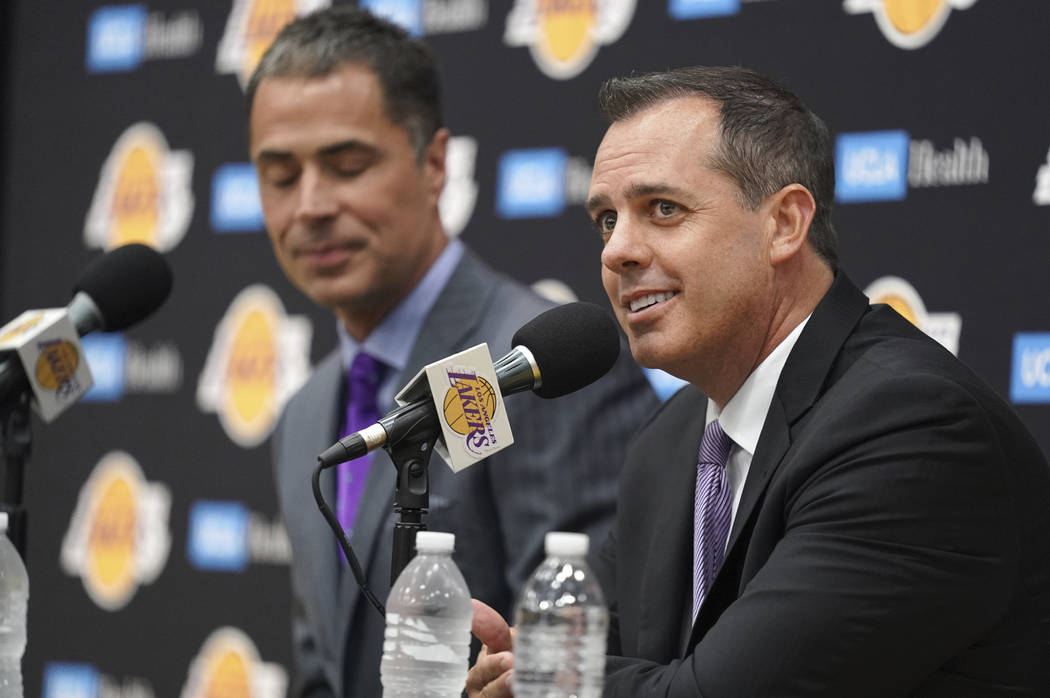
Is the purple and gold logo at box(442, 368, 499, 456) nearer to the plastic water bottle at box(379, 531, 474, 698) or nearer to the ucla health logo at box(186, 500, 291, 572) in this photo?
the plastic water bottle at box(379, 531, 474, 698)

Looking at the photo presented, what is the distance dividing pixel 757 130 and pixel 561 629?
972mm

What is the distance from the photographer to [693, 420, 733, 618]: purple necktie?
85.2 inches

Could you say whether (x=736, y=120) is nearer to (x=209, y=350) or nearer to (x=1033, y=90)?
(x=1033, y=90)

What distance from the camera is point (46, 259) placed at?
4691 mm

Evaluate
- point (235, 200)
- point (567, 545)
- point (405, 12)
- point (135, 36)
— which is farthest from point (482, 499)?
point (135, 36)

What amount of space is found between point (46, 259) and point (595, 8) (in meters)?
2.18

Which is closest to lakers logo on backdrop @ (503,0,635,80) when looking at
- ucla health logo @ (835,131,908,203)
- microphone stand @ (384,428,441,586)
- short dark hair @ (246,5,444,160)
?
short dark hair @ (246,5,444,160)

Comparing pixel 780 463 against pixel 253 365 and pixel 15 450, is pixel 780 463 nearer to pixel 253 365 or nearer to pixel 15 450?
pixel 15 450

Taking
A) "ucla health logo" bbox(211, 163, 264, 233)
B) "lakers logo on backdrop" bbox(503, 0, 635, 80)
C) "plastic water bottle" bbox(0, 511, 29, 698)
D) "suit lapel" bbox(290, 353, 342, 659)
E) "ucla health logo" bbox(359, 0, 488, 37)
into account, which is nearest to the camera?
"plastic water bottle" bbox(0, 511, 29, 698)

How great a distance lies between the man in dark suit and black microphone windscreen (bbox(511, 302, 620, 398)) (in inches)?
Result: 11.2

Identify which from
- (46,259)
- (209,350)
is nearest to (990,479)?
(209,350)

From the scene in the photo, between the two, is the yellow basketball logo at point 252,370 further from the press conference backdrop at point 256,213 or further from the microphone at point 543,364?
the microphone at point 543,364

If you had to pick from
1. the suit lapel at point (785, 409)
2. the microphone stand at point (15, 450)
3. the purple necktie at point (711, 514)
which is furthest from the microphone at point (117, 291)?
the suit lapel at point (785, 409)

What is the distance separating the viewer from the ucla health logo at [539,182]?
12.0 ft
